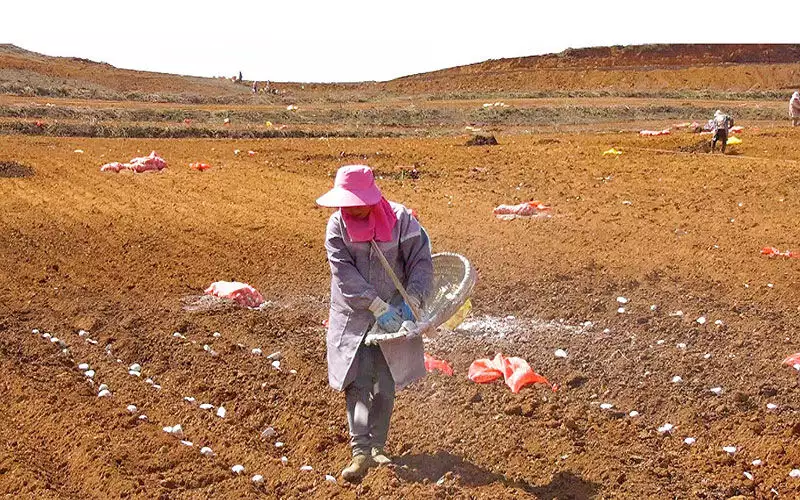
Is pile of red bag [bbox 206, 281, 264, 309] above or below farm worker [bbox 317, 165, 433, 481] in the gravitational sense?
below

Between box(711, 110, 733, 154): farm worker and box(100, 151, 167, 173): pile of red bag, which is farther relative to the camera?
box(711, 110, 733, 154): farm worker

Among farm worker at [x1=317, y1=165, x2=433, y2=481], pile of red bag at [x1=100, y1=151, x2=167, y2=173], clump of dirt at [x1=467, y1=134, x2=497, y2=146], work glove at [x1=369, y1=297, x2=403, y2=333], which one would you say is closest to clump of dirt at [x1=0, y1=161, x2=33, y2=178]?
pile of red bag at [x1=100, y1=151, x2=167, y2=173]

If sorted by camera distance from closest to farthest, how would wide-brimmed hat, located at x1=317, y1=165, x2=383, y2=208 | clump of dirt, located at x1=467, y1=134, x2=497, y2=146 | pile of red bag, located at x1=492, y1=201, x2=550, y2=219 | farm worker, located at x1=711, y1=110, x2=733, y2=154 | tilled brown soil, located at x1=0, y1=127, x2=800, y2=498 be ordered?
1. wide-brimmed hat, located at x1=317, y1=165, x2=383, y2=208
2. tilled brown soil, located at x1=0, y1=127, x2=800, y2=498
3. pile of red bag, located at x1=492, y1=201, x2=550, y2=219
4. farm worker, located at x1=711, y1=110, x2=733, y2=154
5. clump of dirt, located at x1=467, y1=134, x2=497, y2=146

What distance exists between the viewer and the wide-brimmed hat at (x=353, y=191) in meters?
5.07

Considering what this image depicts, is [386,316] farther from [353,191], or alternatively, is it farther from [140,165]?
[140,165]

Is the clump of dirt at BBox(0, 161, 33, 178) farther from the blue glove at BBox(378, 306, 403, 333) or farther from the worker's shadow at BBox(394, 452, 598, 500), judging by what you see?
the blue glove at BBox(378, 306, 403, 333)

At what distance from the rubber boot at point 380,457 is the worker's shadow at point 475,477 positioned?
7 cm

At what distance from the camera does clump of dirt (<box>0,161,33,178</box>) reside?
16.0m

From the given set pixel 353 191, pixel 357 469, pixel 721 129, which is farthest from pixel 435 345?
pixel 721 129

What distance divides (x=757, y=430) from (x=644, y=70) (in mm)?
62332

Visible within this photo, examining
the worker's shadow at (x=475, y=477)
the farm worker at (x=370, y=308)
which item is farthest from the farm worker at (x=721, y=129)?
the farm worker at (x=370, y=308)

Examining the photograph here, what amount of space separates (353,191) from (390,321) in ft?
2.33

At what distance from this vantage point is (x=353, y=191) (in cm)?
512

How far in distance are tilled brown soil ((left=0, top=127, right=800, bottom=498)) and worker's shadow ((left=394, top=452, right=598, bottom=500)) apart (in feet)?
0.05
